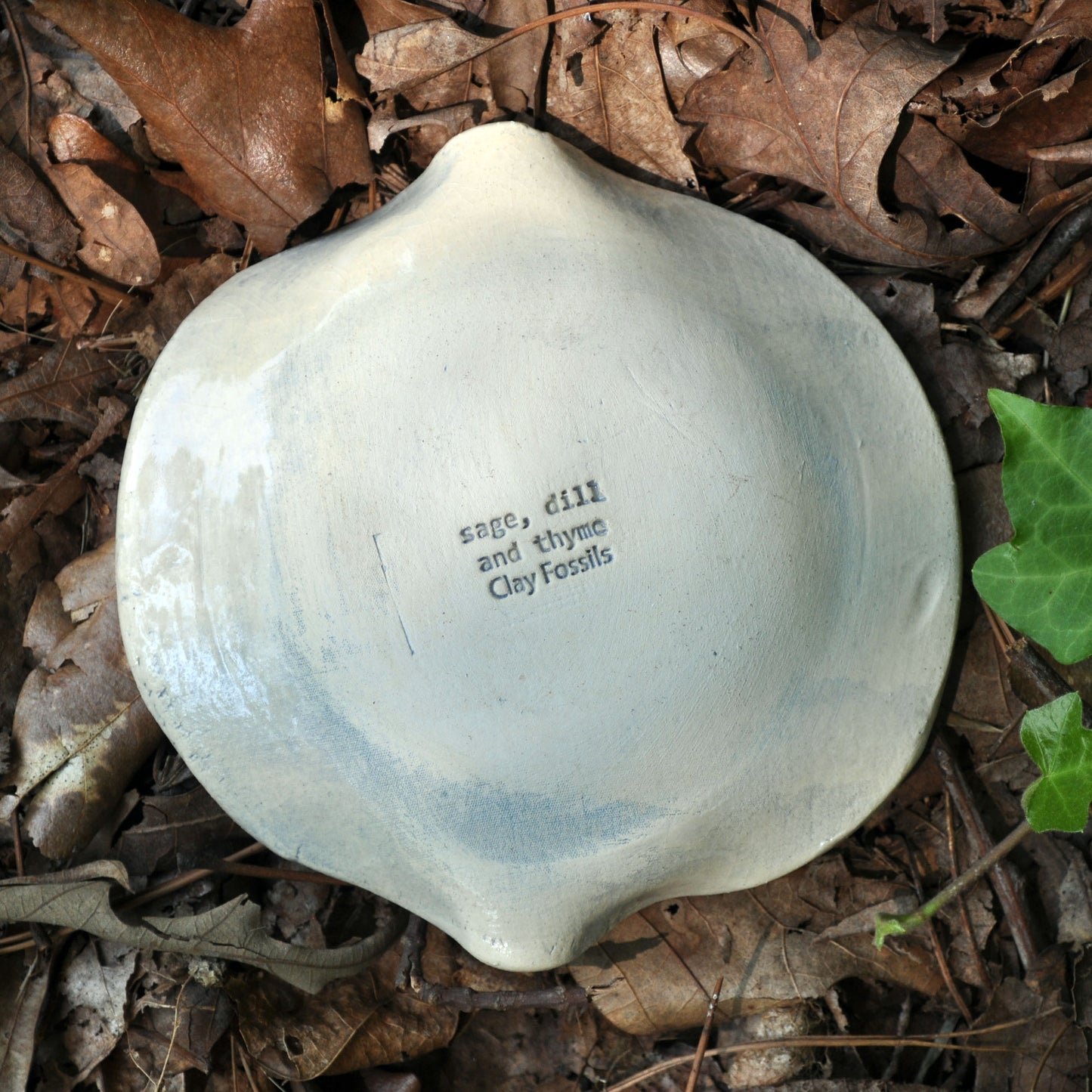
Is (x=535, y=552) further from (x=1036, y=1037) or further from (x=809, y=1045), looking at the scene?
(x=1036, y=1037)

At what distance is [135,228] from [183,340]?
378mm

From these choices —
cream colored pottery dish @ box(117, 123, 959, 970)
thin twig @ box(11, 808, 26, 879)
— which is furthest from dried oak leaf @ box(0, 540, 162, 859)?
cream colored pottery dish @ box(117, 123, 959, 970)

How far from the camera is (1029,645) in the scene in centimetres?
160

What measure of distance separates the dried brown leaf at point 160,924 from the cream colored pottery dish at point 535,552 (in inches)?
8.8

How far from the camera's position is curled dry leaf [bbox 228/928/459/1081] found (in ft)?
5.53

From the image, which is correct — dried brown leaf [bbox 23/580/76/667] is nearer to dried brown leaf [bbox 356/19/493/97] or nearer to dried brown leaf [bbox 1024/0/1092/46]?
dried brown leaf [bbox 356/19/493/97]

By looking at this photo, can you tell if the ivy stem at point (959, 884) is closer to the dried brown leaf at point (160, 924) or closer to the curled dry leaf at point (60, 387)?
the dried brown leaf at point (160, 924)

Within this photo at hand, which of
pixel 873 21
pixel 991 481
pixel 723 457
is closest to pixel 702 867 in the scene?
pixel 723 457

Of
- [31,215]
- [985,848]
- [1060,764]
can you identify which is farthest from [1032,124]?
[31,215]

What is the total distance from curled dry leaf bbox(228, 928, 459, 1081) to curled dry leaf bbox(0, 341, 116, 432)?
1.08 m

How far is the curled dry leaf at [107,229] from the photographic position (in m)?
1.70

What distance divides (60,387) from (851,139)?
57.1 inches

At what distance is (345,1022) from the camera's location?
1.72 meters

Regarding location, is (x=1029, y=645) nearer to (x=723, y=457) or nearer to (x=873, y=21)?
(x=723, y=457)
